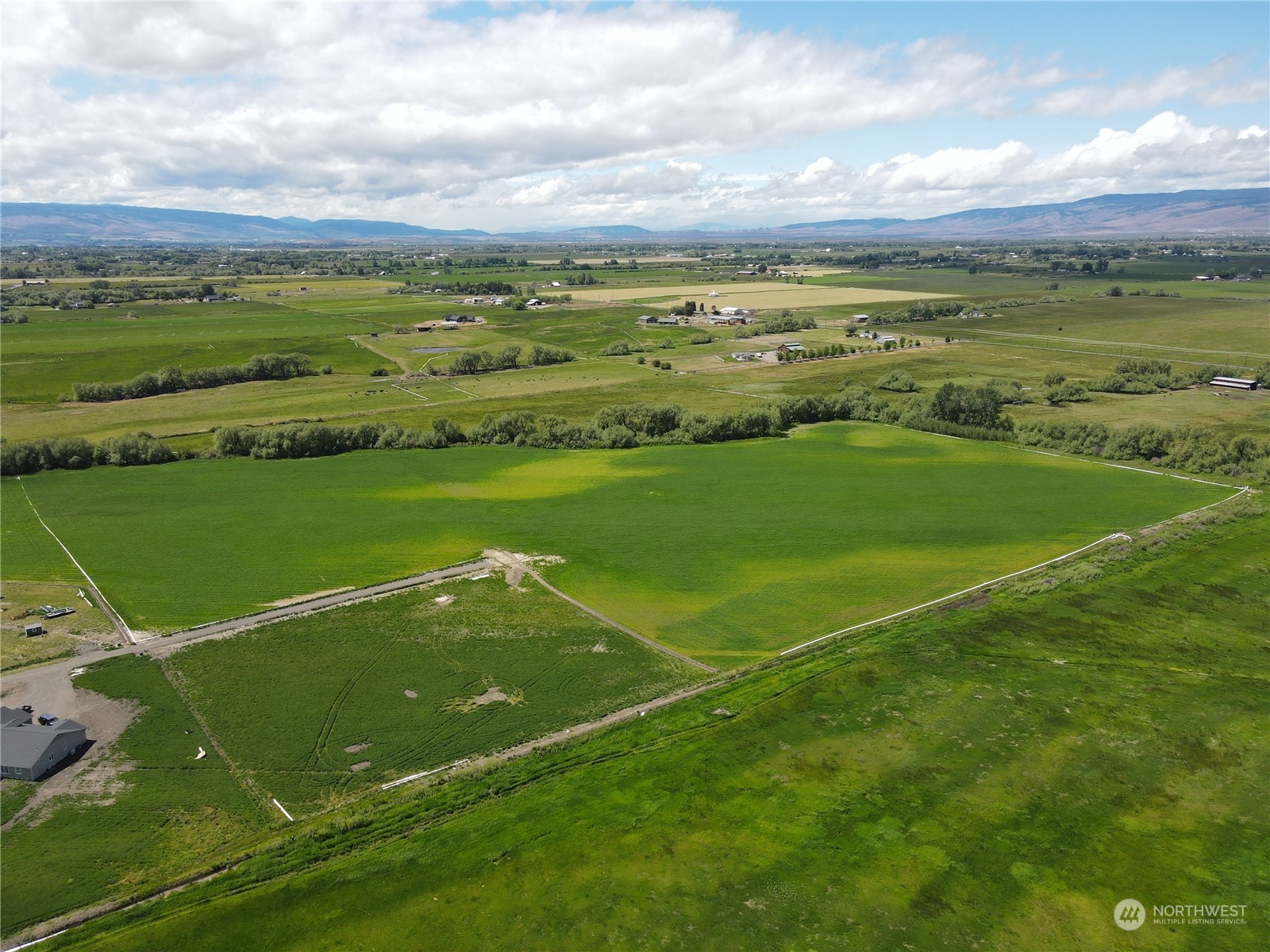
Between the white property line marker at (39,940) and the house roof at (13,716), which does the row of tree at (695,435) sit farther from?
the white property line marker at (39,940)

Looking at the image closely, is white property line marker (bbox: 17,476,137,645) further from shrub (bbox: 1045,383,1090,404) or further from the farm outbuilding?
the farm outbuilding

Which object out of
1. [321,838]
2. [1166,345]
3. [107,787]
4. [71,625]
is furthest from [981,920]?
[1166,345]

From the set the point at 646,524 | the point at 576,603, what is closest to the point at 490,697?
the point at 576,603

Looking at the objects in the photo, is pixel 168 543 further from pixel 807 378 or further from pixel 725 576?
pixel 807 378

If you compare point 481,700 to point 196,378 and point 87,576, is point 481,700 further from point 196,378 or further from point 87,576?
point 196,378

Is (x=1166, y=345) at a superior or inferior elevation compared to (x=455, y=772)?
superior
